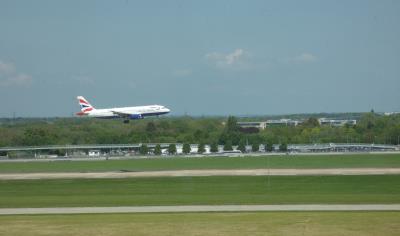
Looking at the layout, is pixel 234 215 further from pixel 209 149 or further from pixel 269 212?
pixel 209 149

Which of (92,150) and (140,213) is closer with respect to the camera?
(140,213)

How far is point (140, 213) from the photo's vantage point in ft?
107

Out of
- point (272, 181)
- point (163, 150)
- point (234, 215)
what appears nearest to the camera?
point (234, 215)

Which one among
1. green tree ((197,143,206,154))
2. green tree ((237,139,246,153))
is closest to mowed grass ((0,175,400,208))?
green tree ((197,143,206,154))

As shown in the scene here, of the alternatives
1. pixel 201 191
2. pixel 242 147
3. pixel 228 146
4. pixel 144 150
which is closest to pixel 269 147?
pixel 242 147

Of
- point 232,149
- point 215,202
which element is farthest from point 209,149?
point 215,202

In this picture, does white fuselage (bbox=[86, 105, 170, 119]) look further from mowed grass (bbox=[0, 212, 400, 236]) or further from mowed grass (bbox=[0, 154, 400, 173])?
mowed grass (bbox=[0, 212, 400, 236])

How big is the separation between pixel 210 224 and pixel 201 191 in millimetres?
16854

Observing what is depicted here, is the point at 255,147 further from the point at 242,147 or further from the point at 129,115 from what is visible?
the point at 129,115

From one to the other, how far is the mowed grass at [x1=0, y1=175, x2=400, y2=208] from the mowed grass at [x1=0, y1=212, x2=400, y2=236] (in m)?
6.48

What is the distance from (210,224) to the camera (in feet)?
90.7

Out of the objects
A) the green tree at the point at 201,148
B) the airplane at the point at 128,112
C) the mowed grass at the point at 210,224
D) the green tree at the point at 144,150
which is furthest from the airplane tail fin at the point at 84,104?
the mowed grass at the point at 210,224

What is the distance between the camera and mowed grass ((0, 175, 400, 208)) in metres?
38.3

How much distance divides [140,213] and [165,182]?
18.7 m
